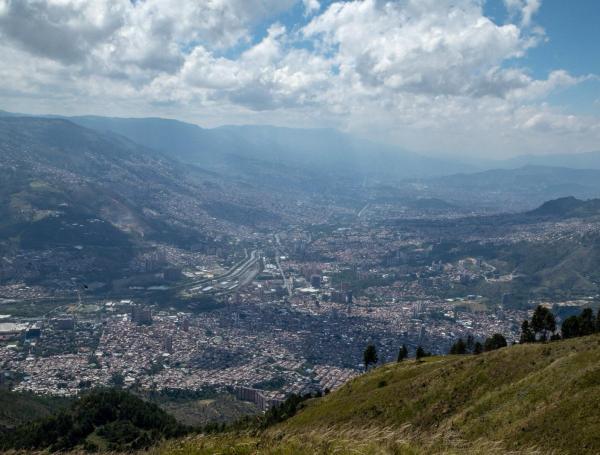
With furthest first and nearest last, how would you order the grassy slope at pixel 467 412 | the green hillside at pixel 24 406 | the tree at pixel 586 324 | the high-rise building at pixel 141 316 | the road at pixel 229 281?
the road at pixel 229 281 → the high-rise building at pixel 141 316 → the green hillside at pixel 24 406 → the tree at pixel 586 324 → the grassy slope at pixel 467 412

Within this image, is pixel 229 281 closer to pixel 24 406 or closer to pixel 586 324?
pixel 24 406

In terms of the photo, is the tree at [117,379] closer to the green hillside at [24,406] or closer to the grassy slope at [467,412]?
the green hillside at [24,406]

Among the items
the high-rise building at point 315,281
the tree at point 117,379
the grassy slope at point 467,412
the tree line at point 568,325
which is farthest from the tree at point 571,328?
the high-rise building at point 315,281

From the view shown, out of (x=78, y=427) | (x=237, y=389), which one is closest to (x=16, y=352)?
A: (x=237, y=389)

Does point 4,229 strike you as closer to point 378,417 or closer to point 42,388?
point 42,388

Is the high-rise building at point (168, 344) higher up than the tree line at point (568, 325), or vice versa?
the tree line at point (568, 325)

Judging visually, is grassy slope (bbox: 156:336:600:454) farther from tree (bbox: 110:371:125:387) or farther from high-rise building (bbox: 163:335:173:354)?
high-rise building (bbox: 163:335:173:354)

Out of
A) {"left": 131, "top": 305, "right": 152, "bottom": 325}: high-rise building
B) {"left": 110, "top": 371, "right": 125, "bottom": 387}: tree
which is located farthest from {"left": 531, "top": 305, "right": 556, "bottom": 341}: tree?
{"left": 131, "top": 305, "right": 152, "bottom": 325}: high-rise building

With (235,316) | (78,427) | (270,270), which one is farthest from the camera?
(270,270)
